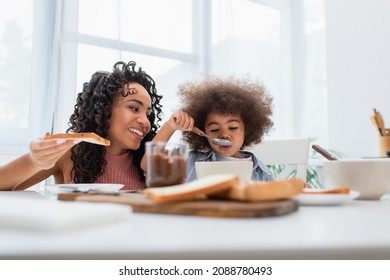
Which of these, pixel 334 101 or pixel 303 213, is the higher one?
pixel 334 101

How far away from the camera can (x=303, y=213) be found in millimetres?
527

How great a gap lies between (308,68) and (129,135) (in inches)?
111

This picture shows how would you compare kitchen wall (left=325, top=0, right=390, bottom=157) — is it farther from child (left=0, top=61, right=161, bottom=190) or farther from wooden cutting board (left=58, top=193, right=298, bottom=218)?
wooden cutting board (left=58, top=193, right=298, bottom=218)

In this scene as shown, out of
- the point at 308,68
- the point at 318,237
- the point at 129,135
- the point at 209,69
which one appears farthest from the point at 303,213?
the point at 308,68

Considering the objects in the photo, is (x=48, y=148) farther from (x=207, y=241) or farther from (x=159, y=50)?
(x=159, y=50)

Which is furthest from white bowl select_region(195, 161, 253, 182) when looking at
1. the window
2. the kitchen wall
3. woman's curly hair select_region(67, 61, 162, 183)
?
the kitchen wall

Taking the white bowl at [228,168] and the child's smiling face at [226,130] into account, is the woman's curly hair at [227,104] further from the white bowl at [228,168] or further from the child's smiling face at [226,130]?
the white bowl at [228,168]

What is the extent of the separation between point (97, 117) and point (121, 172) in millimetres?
249

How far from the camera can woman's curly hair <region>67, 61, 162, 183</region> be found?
149 cm

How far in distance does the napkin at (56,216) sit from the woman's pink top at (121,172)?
107 centimetres

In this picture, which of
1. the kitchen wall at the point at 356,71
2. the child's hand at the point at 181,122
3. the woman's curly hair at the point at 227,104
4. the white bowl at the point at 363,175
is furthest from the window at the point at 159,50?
the white bowl at the point at 363,175

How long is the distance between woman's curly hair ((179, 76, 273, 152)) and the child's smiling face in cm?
4

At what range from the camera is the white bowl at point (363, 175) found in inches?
30.0
